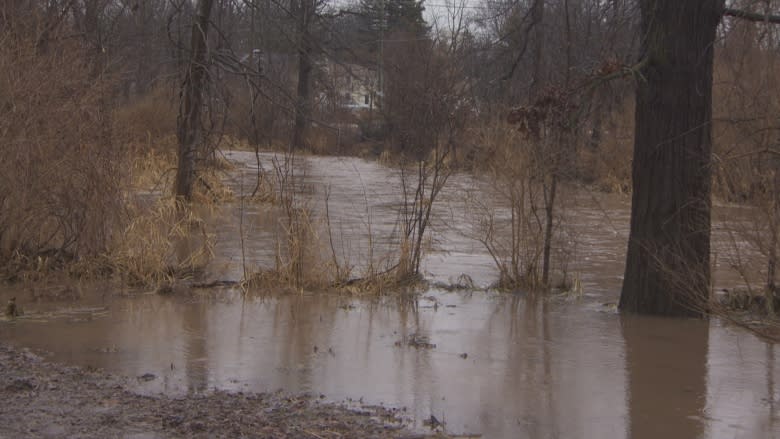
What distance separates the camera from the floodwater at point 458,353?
7.00 meters

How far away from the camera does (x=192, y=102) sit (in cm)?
1672

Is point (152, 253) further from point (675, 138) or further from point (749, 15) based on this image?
point (749, 15)

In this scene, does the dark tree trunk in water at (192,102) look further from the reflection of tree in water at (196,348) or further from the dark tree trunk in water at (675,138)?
the dark tree trunk in water at (675,138)

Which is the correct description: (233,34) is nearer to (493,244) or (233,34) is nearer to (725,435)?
(493,244)

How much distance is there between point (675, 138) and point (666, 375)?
2.80 metres

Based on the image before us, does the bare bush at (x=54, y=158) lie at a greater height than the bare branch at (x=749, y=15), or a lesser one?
lesser

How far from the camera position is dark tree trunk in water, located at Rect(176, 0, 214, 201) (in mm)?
16516

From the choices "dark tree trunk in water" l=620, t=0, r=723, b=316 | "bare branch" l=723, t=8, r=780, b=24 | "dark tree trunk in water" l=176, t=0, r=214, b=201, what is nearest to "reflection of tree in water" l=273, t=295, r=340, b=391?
"dark tree trunk in water" l=620, t=0, r=723, b=316

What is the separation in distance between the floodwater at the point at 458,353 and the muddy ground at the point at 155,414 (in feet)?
1.21

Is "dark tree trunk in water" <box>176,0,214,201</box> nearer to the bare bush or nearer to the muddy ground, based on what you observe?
the bare bush

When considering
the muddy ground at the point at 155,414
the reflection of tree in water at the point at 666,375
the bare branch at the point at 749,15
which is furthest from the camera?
the bare branch at the point at 749,15

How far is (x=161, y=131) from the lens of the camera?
2555 centimetres

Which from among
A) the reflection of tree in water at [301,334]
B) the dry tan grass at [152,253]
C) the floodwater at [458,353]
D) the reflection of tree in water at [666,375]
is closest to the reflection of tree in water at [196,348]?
the floodwater at [458,353]

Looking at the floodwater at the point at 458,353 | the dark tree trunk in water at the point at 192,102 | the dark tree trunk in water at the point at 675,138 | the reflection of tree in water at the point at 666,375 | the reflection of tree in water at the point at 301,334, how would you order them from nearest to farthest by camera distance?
the reflection of tree in water at the point at 666,375, the floodwater at the point at 458,353, the reflection of tree in water at the point at 301,334, the dark tree trunk in water at the point at 675,138, the dark tree trunk in water at the point at 192,102
